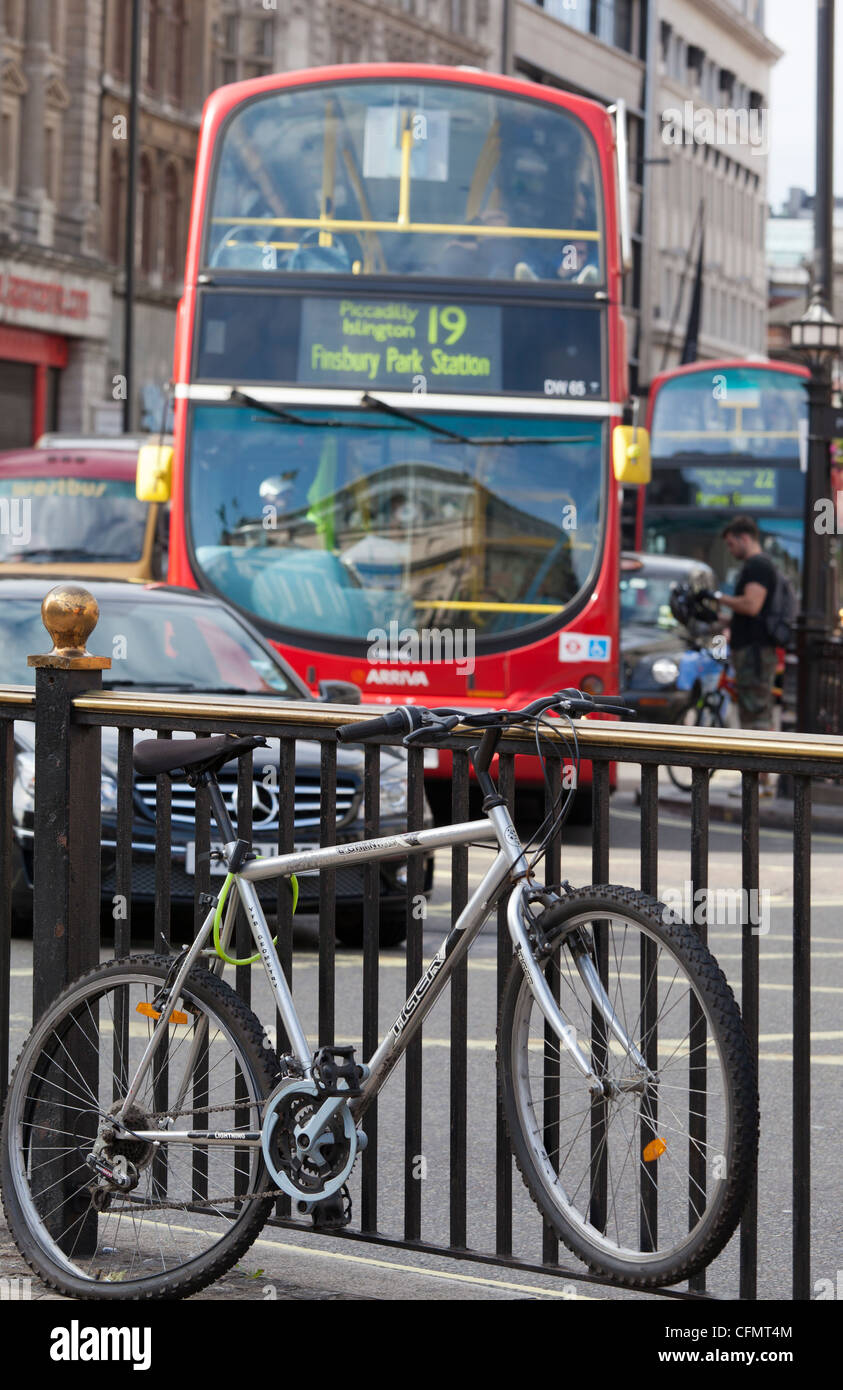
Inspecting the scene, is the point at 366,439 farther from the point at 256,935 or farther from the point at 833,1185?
the point at 256,935

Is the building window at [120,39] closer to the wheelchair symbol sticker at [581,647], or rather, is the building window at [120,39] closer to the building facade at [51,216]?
the building facade at [51,216]

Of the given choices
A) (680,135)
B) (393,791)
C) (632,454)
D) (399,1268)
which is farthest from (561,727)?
(680,135)

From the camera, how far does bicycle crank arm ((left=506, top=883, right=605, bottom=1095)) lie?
376 centimetres

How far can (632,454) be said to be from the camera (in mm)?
13000

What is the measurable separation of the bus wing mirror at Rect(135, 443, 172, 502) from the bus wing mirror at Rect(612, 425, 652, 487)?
2637 mm

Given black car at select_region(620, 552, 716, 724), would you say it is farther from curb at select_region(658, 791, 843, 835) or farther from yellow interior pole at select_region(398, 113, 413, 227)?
yellow interior pole at select_region(398, 113, 413, 227)

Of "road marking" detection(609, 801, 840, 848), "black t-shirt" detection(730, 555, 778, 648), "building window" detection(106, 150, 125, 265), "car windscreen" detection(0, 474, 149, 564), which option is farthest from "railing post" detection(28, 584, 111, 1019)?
"building window" detection(106, 150, 125, 265)

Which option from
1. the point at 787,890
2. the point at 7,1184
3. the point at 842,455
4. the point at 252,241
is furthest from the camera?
the point at 842,455

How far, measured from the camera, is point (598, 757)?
3.97 m

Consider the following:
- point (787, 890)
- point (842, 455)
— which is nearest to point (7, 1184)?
point (787, 890)

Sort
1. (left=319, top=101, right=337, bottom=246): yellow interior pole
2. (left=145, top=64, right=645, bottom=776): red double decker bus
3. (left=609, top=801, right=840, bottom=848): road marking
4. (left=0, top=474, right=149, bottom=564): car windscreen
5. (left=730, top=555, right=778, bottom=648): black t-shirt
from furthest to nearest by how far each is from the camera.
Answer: (left=0, top=474, right=149, bottom=564): car windscreen < (left=730, top=555, right=778, bottom=648): black t-shirt < (left=609, top=801, right=840, bottom=848): road marking < (left=319, top=101, right=337, bottom=246): yellow interior pole < (left=145, top=64, right=645, bottom=776): red double decker bus

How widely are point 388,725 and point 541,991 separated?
1.79 feet
